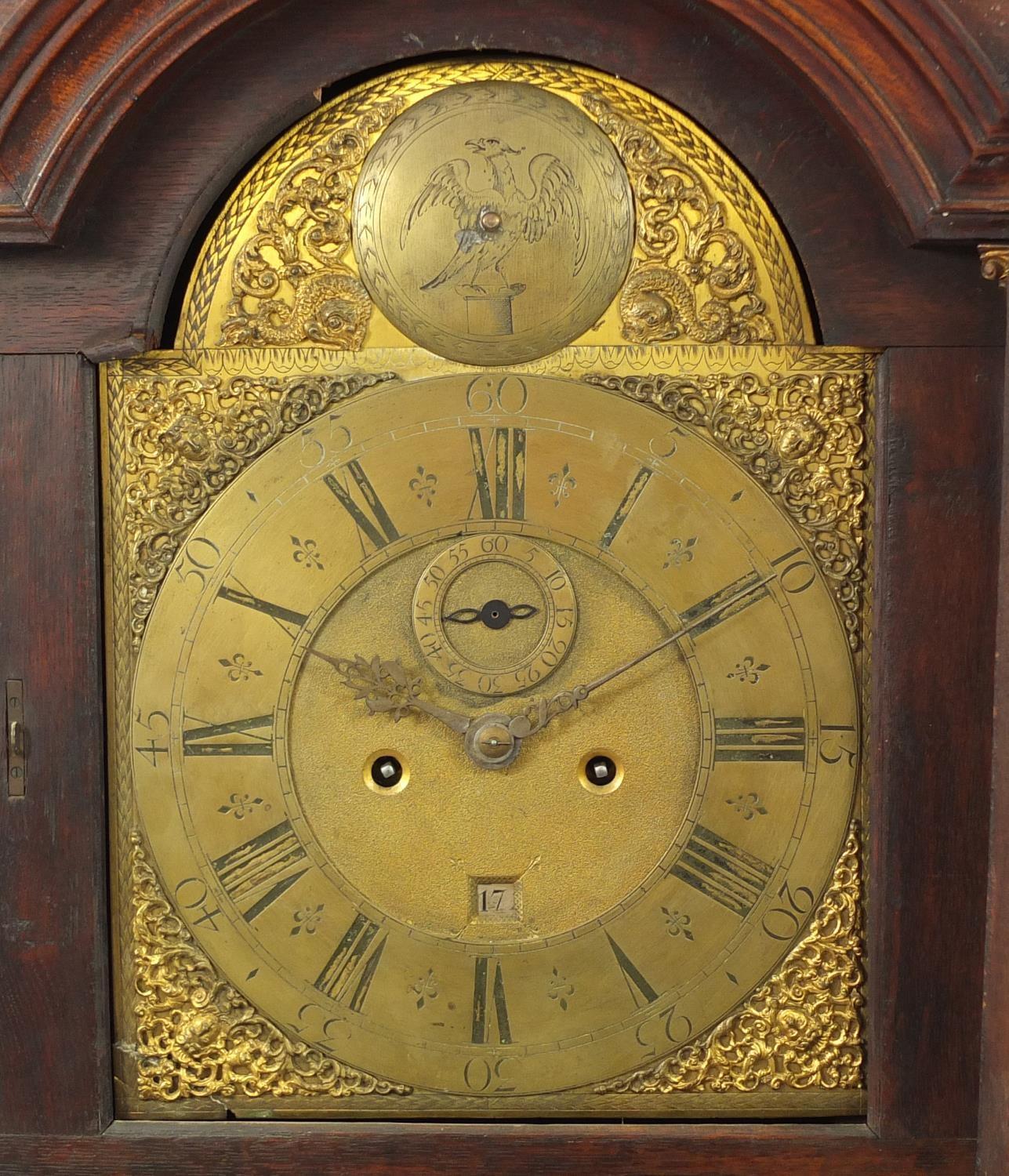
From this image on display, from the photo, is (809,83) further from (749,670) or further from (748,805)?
(748,805)

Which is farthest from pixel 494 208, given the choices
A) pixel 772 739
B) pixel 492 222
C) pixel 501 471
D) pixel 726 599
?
pixel 772 739

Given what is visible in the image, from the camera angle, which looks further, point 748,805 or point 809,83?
point 748,805

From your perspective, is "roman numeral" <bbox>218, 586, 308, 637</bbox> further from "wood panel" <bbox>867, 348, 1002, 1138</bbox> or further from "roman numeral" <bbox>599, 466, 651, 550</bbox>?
"wood panel" <bbox>867, 348, 1002, 1138</bbox>

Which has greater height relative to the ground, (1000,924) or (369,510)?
(369,510)

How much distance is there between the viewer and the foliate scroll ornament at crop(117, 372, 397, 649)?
2.04 metres

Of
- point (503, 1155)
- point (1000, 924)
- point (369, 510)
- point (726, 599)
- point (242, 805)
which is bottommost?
point (503, 1155)

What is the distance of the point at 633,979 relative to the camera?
205cm

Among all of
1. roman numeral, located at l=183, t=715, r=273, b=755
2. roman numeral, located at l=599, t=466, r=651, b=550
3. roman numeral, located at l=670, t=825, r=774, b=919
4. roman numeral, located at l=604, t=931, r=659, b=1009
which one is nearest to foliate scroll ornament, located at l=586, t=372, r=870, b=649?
roman numeral, located at l=599, t=466, r=651, b=550

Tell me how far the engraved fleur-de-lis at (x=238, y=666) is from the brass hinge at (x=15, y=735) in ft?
1.01

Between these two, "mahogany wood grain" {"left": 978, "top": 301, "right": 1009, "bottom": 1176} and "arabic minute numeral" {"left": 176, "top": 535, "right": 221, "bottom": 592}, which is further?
"arabic minute numeral" {"left": 176, "top": 535, "right": 221, "bottom": 592}

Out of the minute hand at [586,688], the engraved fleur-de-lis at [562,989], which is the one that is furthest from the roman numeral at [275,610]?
the engraved fleur-de-lis at [562,989]

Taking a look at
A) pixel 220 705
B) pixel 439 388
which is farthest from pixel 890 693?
pixel 220 705

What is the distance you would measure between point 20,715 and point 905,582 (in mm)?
1374

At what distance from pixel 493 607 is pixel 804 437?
0.55 meters
